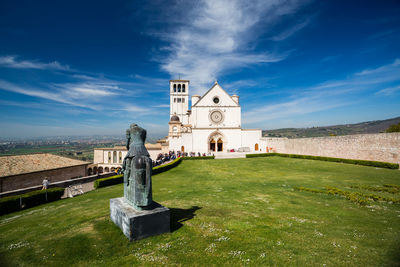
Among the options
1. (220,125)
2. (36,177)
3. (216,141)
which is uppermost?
(220,125)

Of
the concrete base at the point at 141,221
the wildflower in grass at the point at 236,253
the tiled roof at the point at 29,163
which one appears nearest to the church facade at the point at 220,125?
the tiled roof at the point at 29,163

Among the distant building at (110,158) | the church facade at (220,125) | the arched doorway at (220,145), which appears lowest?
the distant building at (110,158)

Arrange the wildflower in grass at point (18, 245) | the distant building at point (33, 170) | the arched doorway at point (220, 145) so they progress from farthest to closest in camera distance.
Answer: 1. the arched doorway at point (220, 145)
2. the distant building at point (33, 170)
3. the wildflower in grass at point (18, 245)

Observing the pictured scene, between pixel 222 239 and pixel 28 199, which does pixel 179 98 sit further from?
pixel 222 239

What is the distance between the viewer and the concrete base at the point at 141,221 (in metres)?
4.84

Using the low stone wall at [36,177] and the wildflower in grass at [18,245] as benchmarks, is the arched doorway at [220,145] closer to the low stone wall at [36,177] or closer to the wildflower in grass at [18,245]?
the low stone wall at [36,177]

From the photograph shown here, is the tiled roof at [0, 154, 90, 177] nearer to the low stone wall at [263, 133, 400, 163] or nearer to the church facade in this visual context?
the church facade

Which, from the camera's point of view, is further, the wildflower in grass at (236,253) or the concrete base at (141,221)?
the concrete base at (141,221)

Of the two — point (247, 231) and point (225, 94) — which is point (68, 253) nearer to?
point (247, 231)

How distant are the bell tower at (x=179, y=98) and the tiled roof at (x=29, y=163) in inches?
1482

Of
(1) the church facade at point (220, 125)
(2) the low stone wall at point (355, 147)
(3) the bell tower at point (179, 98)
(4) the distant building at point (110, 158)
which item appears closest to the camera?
(2) the low stone wall at point (355, 147)

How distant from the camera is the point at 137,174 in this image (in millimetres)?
5285

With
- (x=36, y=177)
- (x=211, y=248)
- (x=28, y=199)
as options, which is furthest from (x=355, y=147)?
(x=36, y=177)

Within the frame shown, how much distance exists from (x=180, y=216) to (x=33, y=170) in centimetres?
1900
